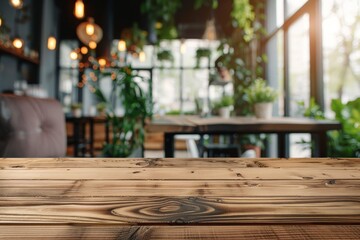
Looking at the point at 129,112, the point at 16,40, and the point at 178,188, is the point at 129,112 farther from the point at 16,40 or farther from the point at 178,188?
the point at 16,40

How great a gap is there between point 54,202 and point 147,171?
1.07ft

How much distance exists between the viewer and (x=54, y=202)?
59 centimetres

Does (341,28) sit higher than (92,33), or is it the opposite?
(92,33)

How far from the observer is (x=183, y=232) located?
46cm

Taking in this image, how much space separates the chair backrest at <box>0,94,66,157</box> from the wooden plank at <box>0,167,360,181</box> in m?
1.00

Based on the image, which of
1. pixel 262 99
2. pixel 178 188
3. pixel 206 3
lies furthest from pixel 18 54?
pixel 178 188

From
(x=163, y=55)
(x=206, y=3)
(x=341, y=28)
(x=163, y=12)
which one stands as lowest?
(x=341, y=28)

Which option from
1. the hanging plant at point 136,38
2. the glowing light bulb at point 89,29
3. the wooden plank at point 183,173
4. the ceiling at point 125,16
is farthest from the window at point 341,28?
the glowing light bulb at point 89,29

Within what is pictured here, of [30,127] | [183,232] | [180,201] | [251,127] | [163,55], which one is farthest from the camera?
[163,55]

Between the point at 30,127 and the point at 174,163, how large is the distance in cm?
126

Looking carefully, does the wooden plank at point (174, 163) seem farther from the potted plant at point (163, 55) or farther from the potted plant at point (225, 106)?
the potted plant at point (163, 55)

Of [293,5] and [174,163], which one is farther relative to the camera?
[293,5]

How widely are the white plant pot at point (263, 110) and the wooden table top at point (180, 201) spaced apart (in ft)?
5.21

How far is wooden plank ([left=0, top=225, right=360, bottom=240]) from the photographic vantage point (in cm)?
44
